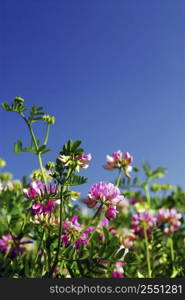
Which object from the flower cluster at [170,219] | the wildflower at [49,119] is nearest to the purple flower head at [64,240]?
the wildflower at [49,119]

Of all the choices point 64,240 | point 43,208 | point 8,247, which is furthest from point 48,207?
point 8,247

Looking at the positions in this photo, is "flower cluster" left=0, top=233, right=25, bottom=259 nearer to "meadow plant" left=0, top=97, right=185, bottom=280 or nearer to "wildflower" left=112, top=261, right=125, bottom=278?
"meadow plant" left=0, top=97, right=185, bottom=280

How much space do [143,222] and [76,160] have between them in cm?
86

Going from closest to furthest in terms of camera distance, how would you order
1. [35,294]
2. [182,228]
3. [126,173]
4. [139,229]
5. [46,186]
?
[35,294], [46,186], [126,173], [139,229], [182,228]

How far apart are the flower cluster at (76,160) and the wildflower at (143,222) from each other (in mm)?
816

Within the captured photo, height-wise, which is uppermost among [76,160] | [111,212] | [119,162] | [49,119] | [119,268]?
[49,119]

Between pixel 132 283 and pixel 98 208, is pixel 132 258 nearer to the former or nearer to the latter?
pixel 132 283

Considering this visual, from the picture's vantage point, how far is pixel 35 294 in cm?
110

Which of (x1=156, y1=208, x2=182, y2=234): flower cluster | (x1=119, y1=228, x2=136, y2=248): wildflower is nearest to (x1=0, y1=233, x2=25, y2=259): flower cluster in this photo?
(x1=119, y1=228, x2=136, y2=248): wildflower

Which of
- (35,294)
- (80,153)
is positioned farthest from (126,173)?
(35,294)

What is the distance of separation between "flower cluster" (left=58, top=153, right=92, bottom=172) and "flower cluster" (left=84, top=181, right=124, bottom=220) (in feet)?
0.32

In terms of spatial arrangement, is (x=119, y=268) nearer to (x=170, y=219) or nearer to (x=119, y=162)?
(x=119, y=162)

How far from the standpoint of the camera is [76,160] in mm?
1149

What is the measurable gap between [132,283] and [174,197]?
4.51ft
